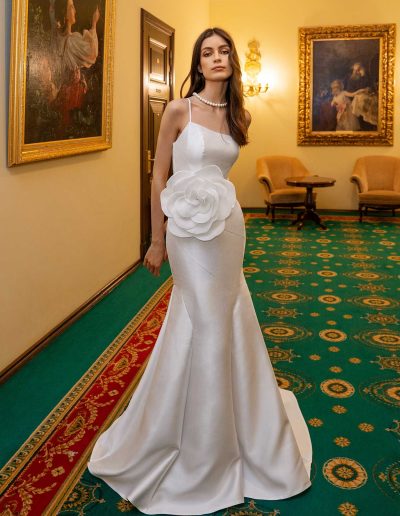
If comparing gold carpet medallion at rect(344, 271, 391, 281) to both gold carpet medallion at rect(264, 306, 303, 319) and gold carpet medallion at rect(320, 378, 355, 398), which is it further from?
gold carpet medallion at rect(320, 378, 355, 398)

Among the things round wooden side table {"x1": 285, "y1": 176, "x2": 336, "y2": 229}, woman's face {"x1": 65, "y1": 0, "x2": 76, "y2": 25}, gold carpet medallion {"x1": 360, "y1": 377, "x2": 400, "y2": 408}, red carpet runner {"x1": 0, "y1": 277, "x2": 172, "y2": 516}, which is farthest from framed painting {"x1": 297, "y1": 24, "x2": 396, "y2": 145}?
gold carpet medallion {"x1": 360, "y1": 377, "x2": 400, "y2": 408}

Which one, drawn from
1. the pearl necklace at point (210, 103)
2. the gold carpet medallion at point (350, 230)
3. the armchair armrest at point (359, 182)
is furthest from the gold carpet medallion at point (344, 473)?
the armchair armrest at point (359, 182)

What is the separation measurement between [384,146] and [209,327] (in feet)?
29.2

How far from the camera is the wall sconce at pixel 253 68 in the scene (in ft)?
34.0

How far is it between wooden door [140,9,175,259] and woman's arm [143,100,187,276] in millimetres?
4242

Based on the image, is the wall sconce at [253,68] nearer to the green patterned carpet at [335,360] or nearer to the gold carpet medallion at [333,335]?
the green patterned carpet at [335,360]

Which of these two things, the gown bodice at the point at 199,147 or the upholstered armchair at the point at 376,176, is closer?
the gown bodice at the point at 199,147

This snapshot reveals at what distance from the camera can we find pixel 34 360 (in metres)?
4.11

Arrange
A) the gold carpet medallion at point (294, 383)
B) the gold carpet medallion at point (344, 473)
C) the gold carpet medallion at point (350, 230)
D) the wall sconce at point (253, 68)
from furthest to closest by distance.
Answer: the wall sconce at point (253, 68) < the gold carpet medallion at point (350, 230) < the gold carpet medallion at point (294, 383) < the gold carpet medallion at point (344, 473)

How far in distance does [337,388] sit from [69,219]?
2.60 m

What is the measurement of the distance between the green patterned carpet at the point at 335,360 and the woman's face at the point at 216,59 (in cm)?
189

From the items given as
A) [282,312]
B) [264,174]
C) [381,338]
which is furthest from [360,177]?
[381,338]

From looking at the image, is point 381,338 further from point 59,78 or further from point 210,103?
point 59,78

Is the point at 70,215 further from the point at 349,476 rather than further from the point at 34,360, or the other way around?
the point at 349,476
